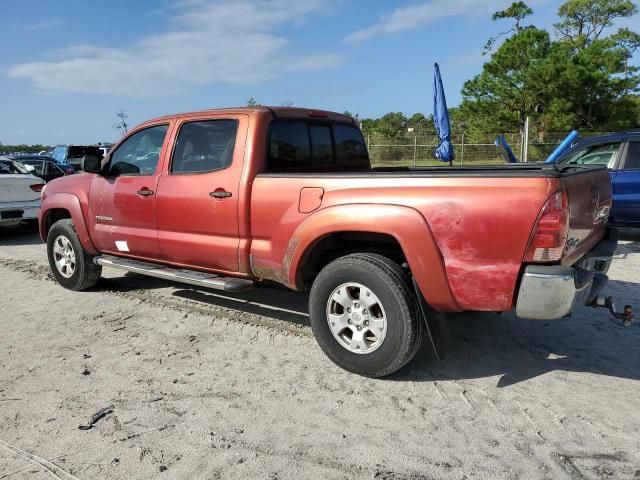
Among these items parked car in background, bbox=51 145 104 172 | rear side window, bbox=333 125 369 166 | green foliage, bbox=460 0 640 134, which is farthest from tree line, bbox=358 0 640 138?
rear side window, bbox=333 125 369 166

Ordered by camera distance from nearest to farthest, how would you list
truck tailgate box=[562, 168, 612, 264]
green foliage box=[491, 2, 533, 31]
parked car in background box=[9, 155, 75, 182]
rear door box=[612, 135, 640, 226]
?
truck tailgate box=[562, 168, 612, 264] → rear door box=[612, 135, 640, 226] → parked car in background box=[9, 155, 75, 182] → green foliage box=[491, 2, 533, 31]

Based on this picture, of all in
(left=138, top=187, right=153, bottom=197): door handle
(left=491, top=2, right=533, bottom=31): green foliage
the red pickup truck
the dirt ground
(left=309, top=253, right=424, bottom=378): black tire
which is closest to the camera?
the dirt ground

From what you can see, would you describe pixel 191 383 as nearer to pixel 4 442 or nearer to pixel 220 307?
pixel 4 442

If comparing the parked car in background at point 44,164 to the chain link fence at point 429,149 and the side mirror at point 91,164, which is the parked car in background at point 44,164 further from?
the chain link fence at point 429,149

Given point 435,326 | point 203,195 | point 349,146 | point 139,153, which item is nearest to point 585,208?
point 435,326

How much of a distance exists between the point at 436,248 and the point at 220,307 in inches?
108

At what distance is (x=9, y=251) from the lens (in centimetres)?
891

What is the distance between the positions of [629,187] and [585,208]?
211 inches

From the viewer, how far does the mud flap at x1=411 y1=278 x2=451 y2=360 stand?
3.46m

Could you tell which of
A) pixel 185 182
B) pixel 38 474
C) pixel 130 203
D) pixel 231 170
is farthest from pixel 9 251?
pixel 38 474

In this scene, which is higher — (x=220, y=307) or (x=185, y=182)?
(x=185, y=182)

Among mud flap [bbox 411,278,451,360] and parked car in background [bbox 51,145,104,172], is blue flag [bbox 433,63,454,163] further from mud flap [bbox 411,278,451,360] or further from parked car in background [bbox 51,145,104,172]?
parked car in background [bbox 51,145,104,172]

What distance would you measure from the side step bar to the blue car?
606cm

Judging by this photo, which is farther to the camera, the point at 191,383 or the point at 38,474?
the point at 191,383
